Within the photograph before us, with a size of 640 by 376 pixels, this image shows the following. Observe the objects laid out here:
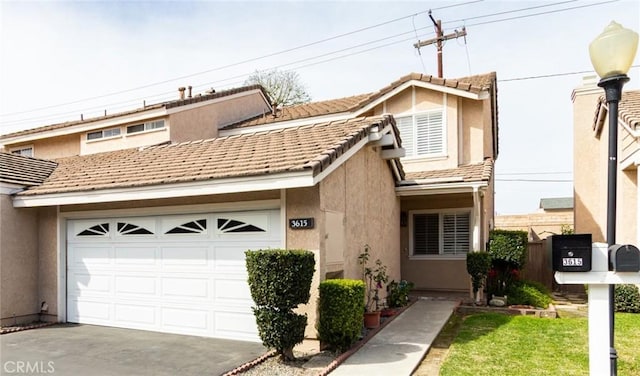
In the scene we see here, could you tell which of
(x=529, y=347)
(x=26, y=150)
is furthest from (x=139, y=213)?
(x=26, y=150)

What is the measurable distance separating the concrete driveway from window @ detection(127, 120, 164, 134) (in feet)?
28.4

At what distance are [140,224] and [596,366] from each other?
30.4 feet

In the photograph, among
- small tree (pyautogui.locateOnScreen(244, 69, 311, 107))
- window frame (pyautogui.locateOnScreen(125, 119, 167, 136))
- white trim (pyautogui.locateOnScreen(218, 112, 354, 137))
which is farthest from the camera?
small tree (pyautogui.locateOnScreen(244, 69, 311, 107))

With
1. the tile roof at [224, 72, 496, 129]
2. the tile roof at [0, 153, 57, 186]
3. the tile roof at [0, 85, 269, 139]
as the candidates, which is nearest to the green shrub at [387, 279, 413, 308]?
the tile roof at [224, 72, 496, 129]

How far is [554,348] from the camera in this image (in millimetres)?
8125

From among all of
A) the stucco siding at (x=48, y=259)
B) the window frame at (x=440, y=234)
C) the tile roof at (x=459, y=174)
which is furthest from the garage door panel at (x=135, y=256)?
the window frame at (x=440, y=234)

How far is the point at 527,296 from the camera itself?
12.3 meters

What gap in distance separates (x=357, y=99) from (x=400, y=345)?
497 inches

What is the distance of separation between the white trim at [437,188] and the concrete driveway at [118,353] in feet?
22.7

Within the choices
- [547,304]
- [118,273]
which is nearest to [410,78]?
[547,304]

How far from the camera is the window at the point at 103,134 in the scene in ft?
57.1

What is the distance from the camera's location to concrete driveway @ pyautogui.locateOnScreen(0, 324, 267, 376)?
725 cm

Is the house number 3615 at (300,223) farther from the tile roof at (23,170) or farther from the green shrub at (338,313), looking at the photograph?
the tile roof at (23,170)

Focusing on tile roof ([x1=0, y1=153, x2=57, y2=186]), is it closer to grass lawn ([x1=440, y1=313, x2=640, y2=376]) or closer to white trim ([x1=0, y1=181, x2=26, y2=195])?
white trim ([x1=0, y1=181, x2=26, y2=195])
